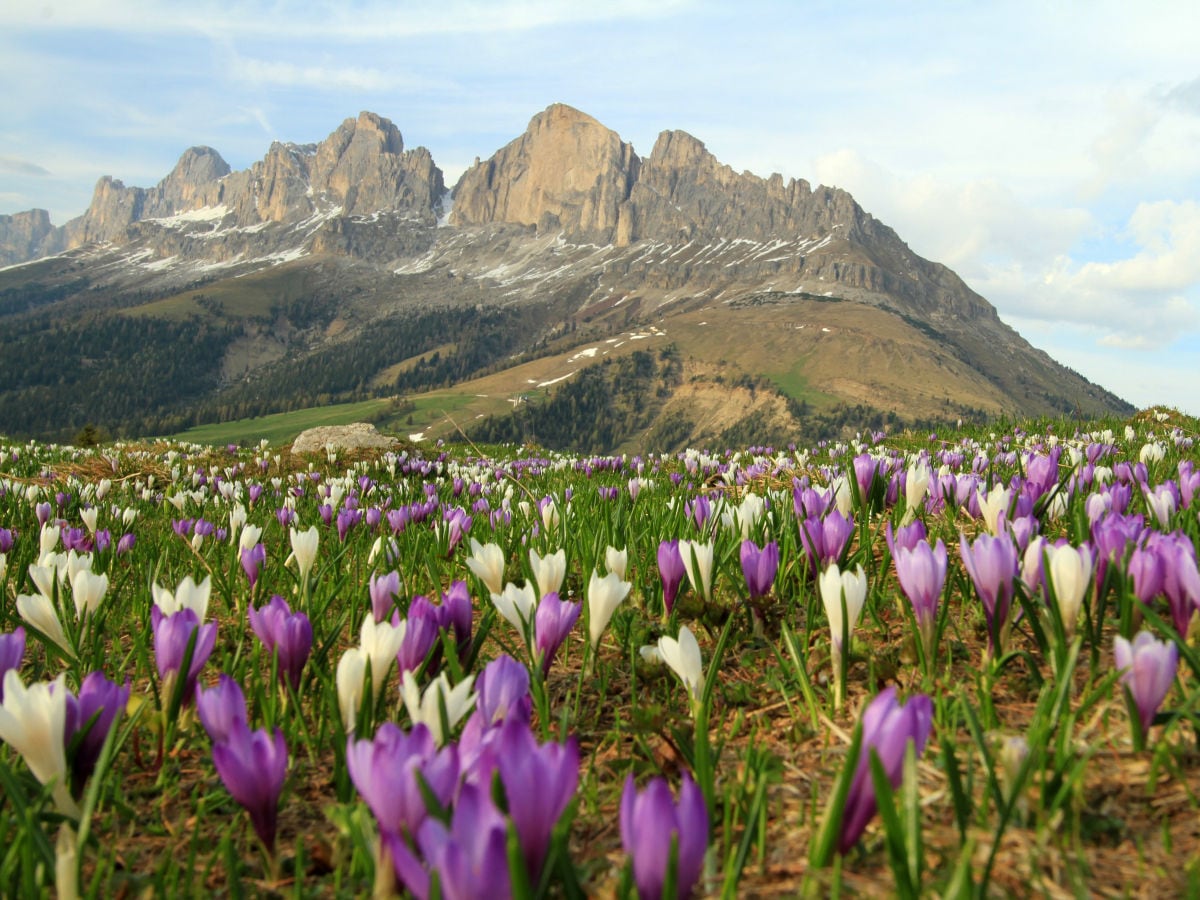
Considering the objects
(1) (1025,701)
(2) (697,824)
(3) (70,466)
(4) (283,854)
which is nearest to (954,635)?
(1) (1025,701)

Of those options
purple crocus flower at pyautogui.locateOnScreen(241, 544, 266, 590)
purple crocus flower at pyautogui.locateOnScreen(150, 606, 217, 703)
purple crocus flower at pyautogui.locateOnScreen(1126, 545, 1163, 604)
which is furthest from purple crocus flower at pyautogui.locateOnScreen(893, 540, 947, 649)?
purple crocus flower at pyautogui.locateOnScreen(241, 544, 266, 590)

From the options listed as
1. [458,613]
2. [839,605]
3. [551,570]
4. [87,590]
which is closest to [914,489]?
[839,605]

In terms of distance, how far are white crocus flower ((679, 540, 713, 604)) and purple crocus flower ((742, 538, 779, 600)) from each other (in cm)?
20

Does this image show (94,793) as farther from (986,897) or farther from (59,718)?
(986,897)

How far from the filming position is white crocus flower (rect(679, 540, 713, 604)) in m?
2.98

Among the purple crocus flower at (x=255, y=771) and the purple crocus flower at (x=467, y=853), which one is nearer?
the purple crocus flower at (x=467, y=853)

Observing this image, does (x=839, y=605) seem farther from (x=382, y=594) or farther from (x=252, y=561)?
(x=252, y=561)

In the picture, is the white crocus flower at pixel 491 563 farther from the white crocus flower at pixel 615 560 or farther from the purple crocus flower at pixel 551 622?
the purple crocus flower at pixel 551 622

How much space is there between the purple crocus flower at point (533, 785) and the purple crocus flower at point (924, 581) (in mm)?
1466

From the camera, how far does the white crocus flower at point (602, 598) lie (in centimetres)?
245

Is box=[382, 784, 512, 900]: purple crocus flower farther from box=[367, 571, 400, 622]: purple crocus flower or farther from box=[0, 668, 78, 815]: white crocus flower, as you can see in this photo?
box=[367, 571, 400, 622]: purple crocus flower

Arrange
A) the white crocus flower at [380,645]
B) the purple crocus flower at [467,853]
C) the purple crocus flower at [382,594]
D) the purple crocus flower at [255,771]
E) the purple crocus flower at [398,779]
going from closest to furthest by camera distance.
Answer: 1. the purple crocus flower at [467,853]
2. the purple crocus flower at [398,779]
3. the purple crocus flower at [255,771]
4. the white crocus flower at [380,645]
5. the purple crocus flower at [382,594]

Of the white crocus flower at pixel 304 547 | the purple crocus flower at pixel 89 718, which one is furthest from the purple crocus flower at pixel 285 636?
the white crocus flower at pixel 304 547

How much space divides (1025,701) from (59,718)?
7.98 feet
